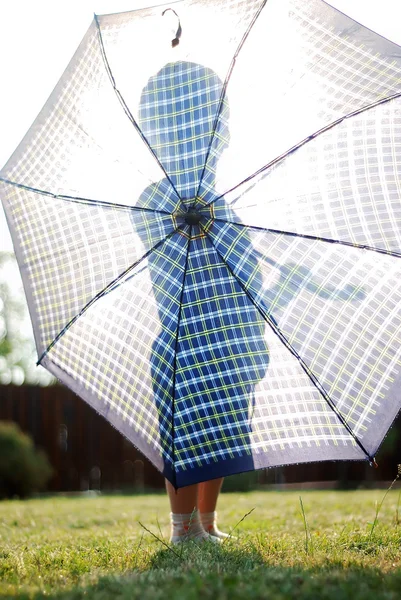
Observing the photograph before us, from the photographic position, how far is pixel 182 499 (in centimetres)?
330

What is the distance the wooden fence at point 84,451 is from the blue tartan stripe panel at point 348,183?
9.95 meters

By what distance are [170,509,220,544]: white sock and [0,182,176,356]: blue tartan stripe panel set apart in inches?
39.7

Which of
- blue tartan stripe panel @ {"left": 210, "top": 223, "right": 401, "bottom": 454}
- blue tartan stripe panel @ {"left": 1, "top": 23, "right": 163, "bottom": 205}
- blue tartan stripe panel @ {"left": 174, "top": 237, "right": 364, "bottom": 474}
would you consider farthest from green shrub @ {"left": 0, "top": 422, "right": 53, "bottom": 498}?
blue tartan stripe panel @ {"left": 210, "top": 223, "right": 401, "bottom": 454}

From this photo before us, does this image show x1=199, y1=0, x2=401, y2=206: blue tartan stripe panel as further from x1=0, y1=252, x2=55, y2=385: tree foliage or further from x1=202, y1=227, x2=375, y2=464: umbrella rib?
x1=0, y1=252, x2=55, y2=385: tree foliage

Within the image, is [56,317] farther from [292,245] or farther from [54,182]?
[292,245]

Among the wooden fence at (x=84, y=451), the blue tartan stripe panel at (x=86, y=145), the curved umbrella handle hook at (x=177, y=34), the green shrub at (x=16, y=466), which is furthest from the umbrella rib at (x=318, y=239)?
the wooden fence at (x=84, y=451)

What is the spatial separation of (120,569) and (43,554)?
0.58m

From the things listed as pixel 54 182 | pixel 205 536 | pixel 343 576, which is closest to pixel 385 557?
pixel 343 576

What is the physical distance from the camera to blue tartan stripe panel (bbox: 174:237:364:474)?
2.86 m

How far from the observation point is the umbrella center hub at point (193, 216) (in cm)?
291

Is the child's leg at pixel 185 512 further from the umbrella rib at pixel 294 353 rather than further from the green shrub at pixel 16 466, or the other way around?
the green shrub at pixel 16 466

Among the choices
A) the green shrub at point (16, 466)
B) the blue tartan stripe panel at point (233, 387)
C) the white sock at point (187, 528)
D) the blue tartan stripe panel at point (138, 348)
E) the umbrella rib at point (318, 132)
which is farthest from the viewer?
the green shrub at point (16, 466)

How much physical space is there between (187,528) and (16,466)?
22.5 ft

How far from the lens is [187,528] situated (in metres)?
3.31
